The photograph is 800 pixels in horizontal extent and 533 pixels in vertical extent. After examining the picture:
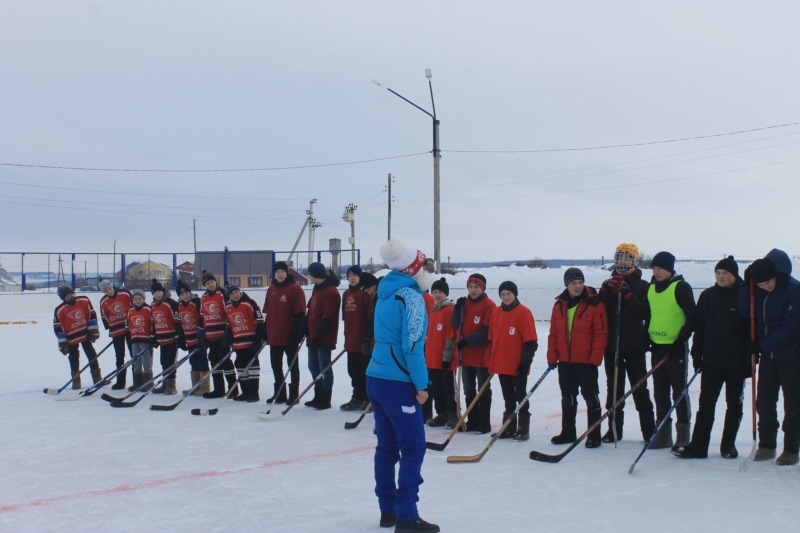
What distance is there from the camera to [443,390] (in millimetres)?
6414

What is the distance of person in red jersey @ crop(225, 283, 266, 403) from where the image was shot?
25.6 ft

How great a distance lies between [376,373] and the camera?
3607mm

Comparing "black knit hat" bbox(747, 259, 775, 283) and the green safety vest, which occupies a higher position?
"black knit hat" bbox(747, 259, 775, 283)

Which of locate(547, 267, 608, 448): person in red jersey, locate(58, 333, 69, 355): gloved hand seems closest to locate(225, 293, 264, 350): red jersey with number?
locate(58, 333, 69, 355): gloved hand

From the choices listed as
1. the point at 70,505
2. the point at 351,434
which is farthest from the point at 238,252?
the point at 70,505

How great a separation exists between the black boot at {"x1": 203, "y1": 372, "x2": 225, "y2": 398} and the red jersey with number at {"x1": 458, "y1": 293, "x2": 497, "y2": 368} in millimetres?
3228

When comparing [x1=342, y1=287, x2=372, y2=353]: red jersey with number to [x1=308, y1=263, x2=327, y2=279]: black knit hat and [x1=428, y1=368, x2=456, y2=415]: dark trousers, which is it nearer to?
[x1=308, y1=263, x2=327, y2=279]: black knit hat

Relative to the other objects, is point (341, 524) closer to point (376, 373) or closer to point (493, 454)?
point (376, 373)

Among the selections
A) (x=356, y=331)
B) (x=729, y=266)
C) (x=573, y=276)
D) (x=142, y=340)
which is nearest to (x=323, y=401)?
(x=356, y=331)

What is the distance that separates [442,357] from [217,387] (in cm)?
311

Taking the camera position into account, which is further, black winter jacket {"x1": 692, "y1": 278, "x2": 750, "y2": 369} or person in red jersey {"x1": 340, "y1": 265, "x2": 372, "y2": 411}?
person in red jersey {"x1": 340, "y1": 265, "x2": 372, "y2": 411}

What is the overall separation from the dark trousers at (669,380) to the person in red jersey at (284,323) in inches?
145

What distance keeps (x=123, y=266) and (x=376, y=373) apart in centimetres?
1996

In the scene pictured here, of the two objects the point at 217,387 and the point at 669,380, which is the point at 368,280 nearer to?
the point at 217,387
